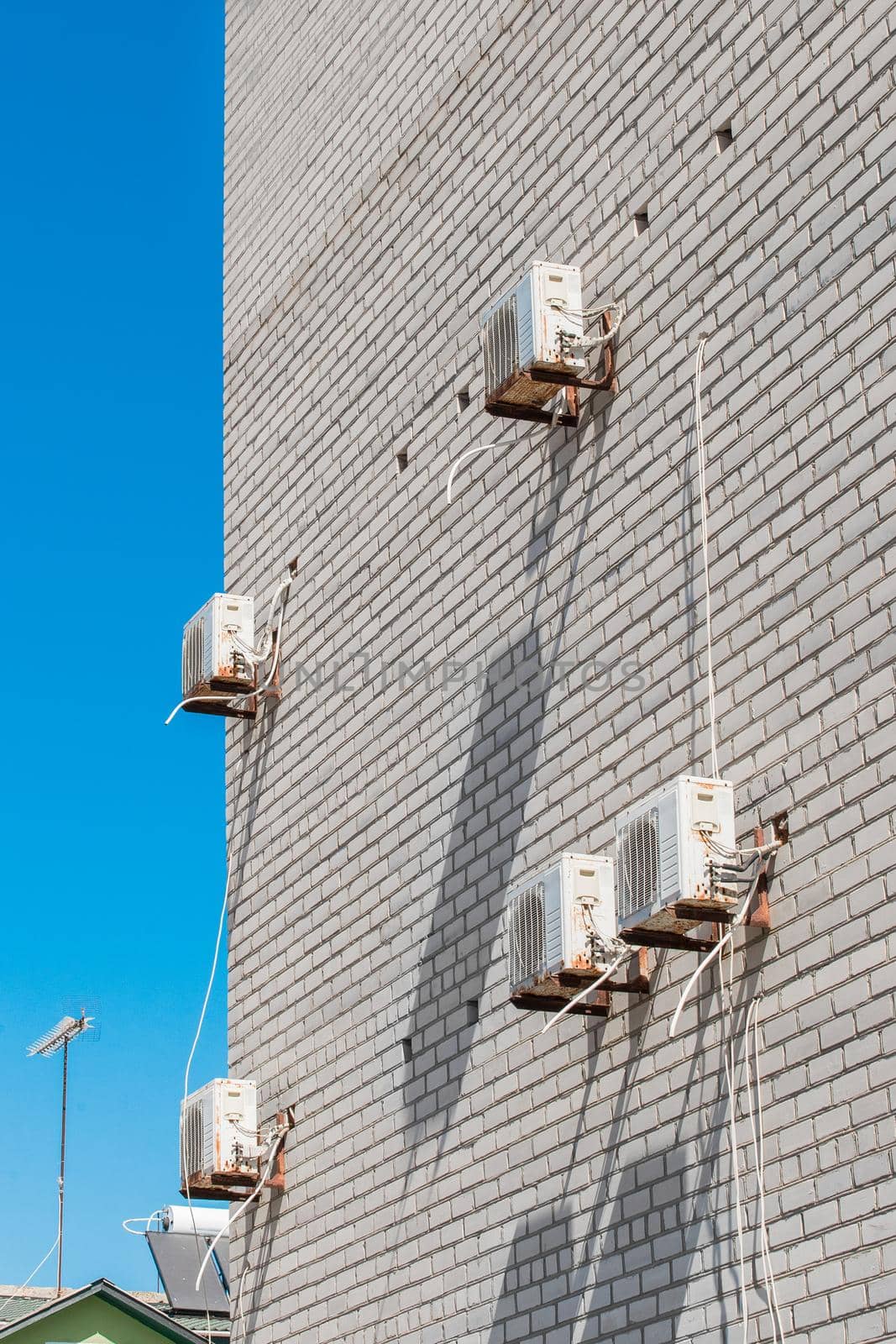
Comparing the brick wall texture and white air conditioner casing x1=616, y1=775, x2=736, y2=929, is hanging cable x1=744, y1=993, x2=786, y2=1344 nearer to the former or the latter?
the brick wall texture

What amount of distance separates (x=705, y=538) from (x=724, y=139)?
1.56 metres

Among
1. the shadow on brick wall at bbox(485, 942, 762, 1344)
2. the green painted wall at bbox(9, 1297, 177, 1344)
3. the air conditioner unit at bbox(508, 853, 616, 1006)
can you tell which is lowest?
the shadow on brick wall at bbox(485, 942, 762, 1344)

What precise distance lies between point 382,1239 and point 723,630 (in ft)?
11.4

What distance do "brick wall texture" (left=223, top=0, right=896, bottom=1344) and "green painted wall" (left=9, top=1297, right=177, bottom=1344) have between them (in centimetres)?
557

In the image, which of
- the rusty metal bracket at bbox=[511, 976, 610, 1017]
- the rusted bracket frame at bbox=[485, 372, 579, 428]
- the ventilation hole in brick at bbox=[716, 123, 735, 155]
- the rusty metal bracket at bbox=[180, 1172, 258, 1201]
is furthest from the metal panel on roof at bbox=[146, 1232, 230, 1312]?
the ventilation hole in brick at bbox=[716, 123, 735, 155]

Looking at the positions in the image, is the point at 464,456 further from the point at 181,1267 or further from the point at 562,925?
the point at 181,1267

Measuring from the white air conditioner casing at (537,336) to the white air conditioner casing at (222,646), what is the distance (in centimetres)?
308

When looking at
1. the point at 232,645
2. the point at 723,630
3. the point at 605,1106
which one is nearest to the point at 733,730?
the point at 723,630

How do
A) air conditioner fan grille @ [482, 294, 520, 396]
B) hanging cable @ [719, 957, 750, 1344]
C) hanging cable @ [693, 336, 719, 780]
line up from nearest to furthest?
hanging cable @ [719, 957, 750, 1344], hanging cable @ [693, 336, 719, 780], air conditioner fan grille @ [482, 294, 520, 396]

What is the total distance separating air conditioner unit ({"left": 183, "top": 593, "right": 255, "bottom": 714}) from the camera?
10.8 meters

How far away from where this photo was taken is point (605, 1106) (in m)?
7.25

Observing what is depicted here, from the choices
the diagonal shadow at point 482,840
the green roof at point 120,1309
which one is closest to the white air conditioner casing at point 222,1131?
the diagonal shadow at point 482,840

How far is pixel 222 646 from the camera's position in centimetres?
1077

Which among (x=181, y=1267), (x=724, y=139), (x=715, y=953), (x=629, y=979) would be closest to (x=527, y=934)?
(x=629, y=979)
